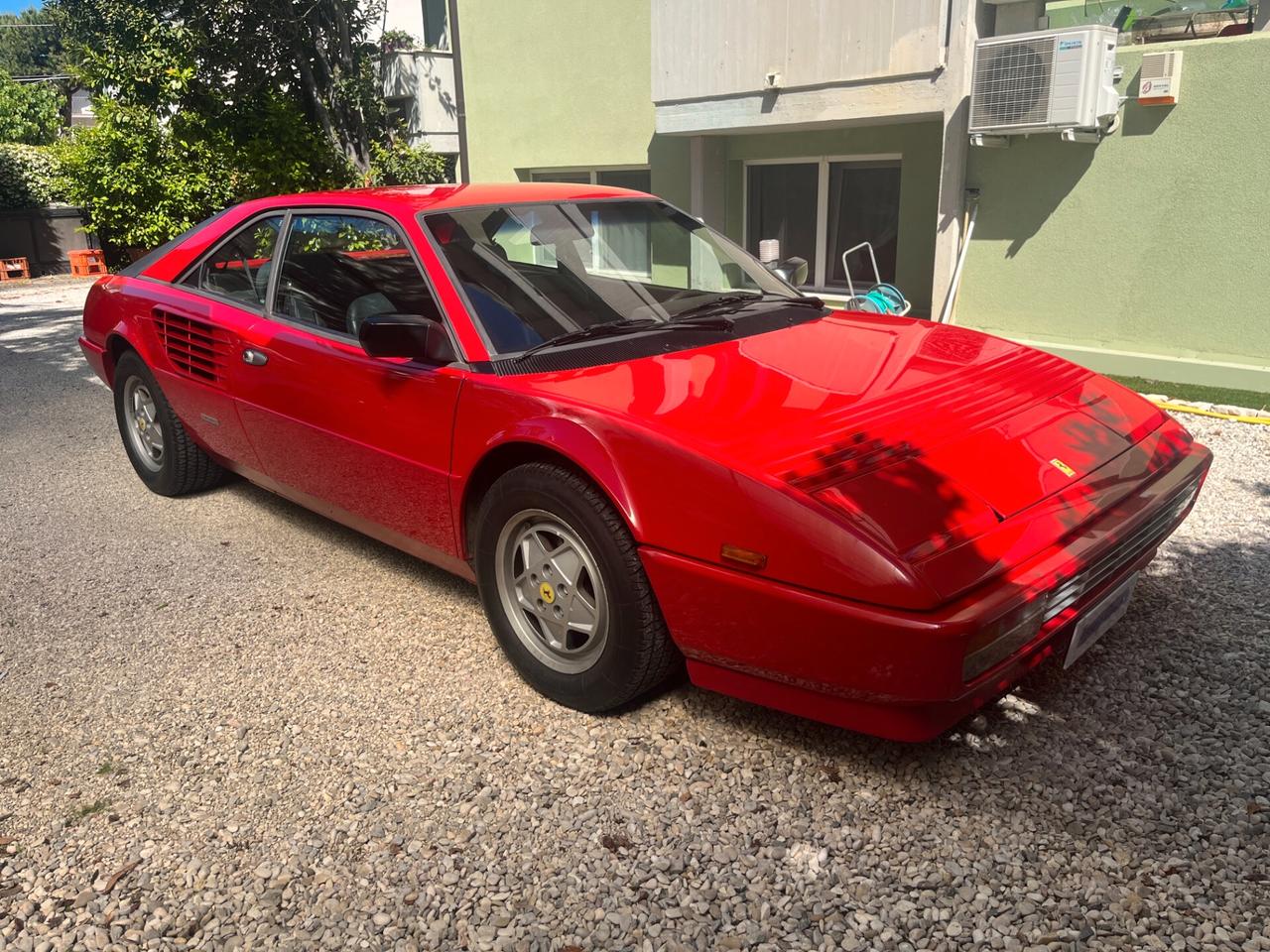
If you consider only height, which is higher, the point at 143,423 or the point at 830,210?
the point at 830,210

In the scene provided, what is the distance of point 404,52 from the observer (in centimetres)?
1312

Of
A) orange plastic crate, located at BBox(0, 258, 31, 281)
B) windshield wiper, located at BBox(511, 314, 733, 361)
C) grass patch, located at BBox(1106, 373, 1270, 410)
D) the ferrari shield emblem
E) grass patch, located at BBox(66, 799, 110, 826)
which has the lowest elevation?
orange plastic crate, located at BBox(0, 258, 31, 281)

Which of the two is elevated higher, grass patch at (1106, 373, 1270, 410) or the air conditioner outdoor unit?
the air conditioner outdoor unit

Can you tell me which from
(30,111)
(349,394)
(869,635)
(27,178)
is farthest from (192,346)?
(30,111)

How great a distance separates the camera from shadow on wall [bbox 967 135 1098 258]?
746 cm

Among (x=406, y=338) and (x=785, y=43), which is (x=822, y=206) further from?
(x=406, y=338)

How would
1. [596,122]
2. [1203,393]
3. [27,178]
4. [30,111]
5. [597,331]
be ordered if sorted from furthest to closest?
[30,111], [27,178], [596,122], [1203,393], [597,331]

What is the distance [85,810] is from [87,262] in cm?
2071

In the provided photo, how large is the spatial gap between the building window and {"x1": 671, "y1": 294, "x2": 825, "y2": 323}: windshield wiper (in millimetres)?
5734

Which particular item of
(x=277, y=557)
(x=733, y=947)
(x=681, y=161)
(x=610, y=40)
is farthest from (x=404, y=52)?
(x=733, y=947)

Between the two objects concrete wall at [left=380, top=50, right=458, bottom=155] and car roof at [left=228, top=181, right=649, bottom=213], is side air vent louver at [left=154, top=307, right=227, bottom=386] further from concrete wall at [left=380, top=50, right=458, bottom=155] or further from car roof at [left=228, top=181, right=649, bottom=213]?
concrete wall at [left=380, top=50, right=458, bottom=155]

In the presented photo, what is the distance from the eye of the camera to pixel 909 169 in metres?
8.99

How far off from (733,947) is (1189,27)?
781 centimetres

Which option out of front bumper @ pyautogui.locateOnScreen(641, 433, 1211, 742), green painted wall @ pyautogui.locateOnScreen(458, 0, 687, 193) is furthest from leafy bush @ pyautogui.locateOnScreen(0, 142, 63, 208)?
front bumper @ pyautogui.locateOnScreen(641, 433, 1211, 742)
